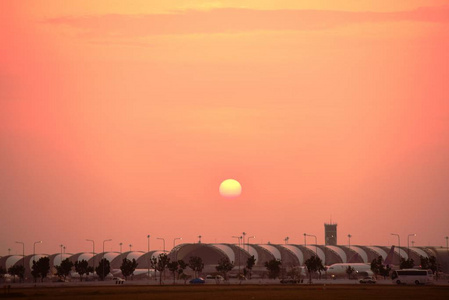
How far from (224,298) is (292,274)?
4359 inches

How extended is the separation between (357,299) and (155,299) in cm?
2332

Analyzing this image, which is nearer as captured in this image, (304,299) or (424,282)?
(304,299)

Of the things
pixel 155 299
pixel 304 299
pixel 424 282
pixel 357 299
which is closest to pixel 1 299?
pixel 155 299

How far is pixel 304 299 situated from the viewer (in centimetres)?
8488

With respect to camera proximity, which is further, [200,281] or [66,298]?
[200,281]

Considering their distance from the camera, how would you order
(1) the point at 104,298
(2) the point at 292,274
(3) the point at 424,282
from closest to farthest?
(1) the point at 104,298 < (3) the point at 424,282 < (2) the point at 292,274

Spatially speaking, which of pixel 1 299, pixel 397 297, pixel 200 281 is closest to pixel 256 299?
pixel 397 297

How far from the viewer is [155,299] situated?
284ft

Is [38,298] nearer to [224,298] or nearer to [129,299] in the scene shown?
[129,299]

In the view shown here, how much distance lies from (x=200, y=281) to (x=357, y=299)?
88.0 m

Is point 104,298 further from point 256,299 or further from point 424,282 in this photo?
Result: point 424,282

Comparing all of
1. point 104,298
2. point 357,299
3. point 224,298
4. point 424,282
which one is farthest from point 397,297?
point 424,282

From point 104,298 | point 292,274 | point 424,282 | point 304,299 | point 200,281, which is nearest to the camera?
point 304,299

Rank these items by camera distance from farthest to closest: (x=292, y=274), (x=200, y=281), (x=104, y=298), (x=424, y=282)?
(x=292, y=274) → (x=200, y=281) → (x=424, y=282) → (x=104, y=298)
